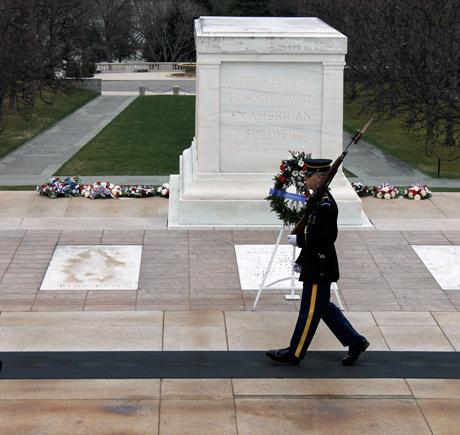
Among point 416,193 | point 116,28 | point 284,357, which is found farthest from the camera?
point 116,28

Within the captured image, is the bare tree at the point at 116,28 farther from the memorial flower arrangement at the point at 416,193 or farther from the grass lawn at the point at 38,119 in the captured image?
the memorial flower arrangement at the point at 416,193

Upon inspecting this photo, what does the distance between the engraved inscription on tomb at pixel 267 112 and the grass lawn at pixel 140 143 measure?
20.8ft

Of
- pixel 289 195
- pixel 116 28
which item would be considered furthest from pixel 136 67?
pixel 289 195

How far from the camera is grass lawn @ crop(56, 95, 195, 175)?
65.0 ft

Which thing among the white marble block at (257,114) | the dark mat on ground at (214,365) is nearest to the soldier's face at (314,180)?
the dark mat on ground at (214,365)

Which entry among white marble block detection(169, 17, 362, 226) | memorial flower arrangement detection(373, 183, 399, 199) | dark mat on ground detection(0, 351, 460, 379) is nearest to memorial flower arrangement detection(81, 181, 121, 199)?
white marble block detection(169, 17, 362, 226)

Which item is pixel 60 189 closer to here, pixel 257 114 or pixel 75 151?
pixel 257 114

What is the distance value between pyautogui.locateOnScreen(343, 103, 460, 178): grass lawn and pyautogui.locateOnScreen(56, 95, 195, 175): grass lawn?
5.39 metres

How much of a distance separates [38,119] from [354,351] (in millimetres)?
22674

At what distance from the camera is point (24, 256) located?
1116 cm

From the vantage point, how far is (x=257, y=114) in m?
12.8

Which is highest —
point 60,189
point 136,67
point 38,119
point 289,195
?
point 289,195

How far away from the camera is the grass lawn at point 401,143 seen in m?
20.3

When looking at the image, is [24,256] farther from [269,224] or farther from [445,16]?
[445,16]
